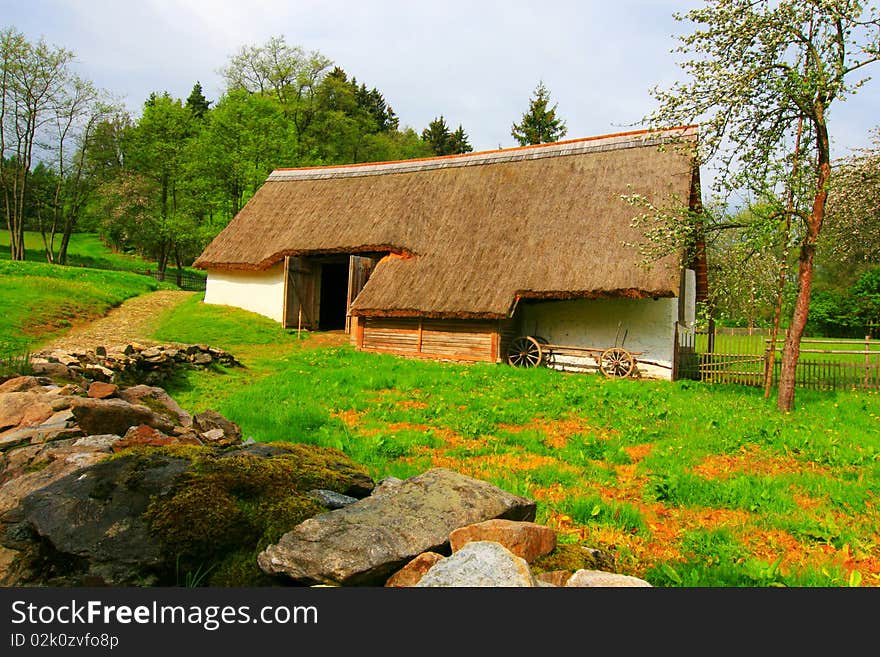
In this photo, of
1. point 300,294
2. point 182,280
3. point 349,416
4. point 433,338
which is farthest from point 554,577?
point 182,280

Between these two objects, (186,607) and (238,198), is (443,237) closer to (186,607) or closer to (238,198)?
(186,607)

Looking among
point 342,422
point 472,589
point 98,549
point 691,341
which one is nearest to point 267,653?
point 472,589

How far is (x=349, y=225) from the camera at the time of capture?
21312 millimetres

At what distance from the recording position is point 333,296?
26.0 meters

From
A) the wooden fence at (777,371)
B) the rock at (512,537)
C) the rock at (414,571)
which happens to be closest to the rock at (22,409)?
the rock at (414,571)

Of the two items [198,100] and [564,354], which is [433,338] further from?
[198,100]

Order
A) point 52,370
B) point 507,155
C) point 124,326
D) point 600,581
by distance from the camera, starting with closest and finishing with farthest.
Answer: point 600,581 < point 52,370 < point 124,326 < point 507,155

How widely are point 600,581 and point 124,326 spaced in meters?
19.3

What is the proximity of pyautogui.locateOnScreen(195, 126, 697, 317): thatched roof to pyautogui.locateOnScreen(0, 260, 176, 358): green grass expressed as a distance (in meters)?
4.43

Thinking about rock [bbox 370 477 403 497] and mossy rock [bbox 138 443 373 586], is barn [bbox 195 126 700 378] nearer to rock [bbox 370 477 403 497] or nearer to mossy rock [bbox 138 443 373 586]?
rock [bbox 370 477 403 497]

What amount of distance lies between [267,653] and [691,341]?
18756 millimetres

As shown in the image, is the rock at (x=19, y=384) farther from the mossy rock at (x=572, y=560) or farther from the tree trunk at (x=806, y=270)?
the tree trunk at (x=806, y=270)

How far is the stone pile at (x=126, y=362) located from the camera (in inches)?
320

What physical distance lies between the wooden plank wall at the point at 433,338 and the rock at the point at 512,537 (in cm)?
1350
